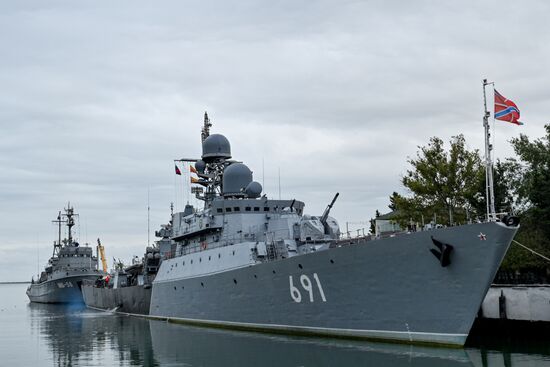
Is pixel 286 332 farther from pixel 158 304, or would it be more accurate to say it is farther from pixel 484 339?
pixel 158 304

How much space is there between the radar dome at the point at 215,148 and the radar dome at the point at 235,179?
8.18 feet

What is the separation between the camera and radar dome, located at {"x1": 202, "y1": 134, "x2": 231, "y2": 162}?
33875 millimetres

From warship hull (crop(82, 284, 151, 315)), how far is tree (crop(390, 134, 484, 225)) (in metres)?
16.8

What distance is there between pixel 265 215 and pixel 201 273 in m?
4.02

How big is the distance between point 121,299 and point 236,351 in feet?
83.4

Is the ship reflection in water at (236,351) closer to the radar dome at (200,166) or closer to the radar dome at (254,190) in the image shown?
the radar dome at (254,190)

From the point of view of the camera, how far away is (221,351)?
21.7m

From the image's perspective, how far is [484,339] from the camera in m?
22.8

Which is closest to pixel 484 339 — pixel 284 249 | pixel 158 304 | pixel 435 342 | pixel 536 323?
pixel 536 323

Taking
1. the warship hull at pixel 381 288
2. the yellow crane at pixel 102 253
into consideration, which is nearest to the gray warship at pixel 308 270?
the warship hull at pixel 381 288

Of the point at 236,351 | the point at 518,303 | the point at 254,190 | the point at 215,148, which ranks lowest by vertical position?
the point at 236,351

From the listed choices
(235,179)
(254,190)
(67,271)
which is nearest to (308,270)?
(254,190)

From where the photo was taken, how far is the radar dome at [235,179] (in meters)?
31.1

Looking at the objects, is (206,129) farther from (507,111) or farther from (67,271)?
(67,271)
